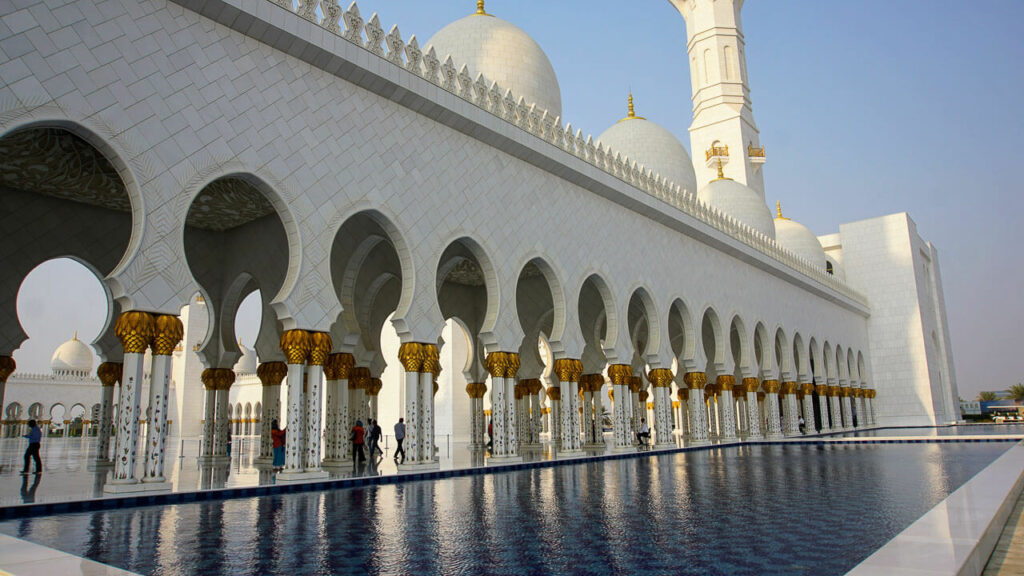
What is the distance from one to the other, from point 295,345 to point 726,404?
11437 mm

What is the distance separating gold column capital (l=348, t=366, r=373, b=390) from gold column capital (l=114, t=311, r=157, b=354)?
5355mm

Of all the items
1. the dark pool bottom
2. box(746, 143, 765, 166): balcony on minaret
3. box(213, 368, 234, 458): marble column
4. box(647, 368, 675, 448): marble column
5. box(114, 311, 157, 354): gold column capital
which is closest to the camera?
the dark pool bottom

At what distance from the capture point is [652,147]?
17.5 meters

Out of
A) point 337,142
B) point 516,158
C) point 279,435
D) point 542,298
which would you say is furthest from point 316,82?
point 542,298

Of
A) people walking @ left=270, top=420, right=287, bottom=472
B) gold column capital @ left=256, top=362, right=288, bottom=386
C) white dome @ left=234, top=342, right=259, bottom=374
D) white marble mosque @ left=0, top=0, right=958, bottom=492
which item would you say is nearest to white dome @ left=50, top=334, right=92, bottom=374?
white dome @ left=234, top=342, right=259, bottom=374

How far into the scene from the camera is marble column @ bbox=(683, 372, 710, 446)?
14477 mm

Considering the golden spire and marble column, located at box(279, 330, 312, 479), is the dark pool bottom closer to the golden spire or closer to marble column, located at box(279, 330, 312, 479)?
marble column, located at box(279, 330, 312, 479)

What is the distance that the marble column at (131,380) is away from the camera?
5.99 meters

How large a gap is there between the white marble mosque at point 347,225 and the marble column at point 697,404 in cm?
7

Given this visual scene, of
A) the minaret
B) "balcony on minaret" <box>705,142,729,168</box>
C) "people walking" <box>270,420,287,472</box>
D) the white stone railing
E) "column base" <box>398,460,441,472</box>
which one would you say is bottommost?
"column base" <box>398,460,441,472</box>

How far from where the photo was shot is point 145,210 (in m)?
6.16

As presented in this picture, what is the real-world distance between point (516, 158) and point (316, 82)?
3.60m

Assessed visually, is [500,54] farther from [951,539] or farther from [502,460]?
[951,539]

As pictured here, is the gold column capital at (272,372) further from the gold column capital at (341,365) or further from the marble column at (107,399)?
the marble column at (107,399)
